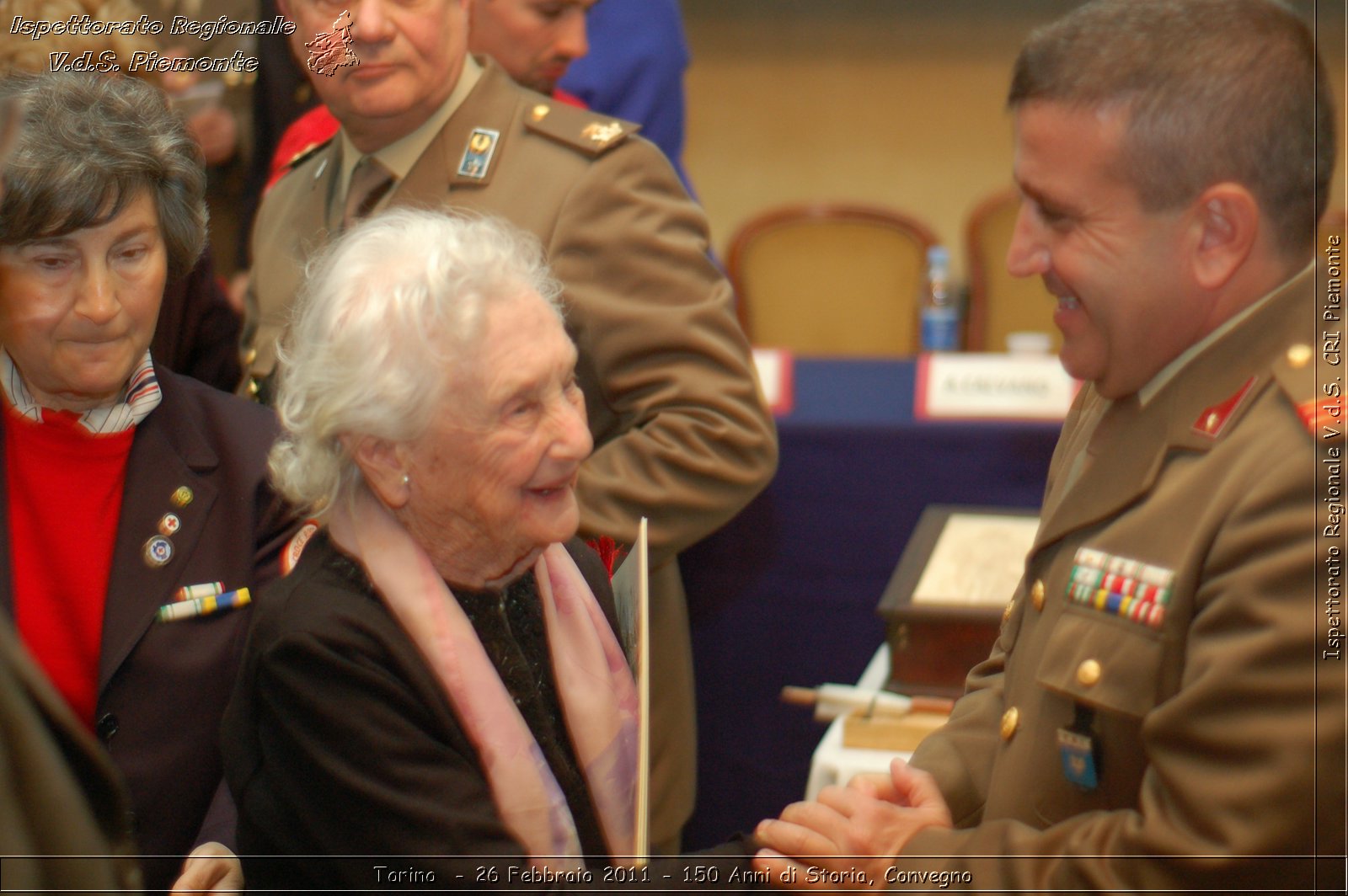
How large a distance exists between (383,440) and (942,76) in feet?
17.4

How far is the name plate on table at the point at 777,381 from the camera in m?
3.46

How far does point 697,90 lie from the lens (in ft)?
21.8

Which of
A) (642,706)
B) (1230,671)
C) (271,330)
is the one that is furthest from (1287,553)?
(271,330)

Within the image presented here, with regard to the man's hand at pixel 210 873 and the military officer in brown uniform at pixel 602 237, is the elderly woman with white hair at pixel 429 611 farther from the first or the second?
the military officer in brown uniform at pixel 602 237

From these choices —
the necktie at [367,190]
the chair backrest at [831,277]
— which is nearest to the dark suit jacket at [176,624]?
the necktie at [367,190]

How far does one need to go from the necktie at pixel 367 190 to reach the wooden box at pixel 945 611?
3.74 feet

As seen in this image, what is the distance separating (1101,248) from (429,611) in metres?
0.86

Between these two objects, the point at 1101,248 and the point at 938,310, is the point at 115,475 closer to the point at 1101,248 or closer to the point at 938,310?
the point at 1101,248

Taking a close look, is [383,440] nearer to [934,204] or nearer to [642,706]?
[642,706]

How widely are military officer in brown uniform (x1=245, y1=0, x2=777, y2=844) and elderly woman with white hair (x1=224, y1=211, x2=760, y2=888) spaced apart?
1.45ft

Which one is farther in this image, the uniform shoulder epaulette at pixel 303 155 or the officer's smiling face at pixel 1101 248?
the uniform shoulder epaulette at pixel 303 155

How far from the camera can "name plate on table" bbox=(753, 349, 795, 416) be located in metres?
3.46

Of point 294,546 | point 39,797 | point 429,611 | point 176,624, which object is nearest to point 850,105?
point 294,546

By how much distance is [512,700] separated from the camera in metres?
1.68
